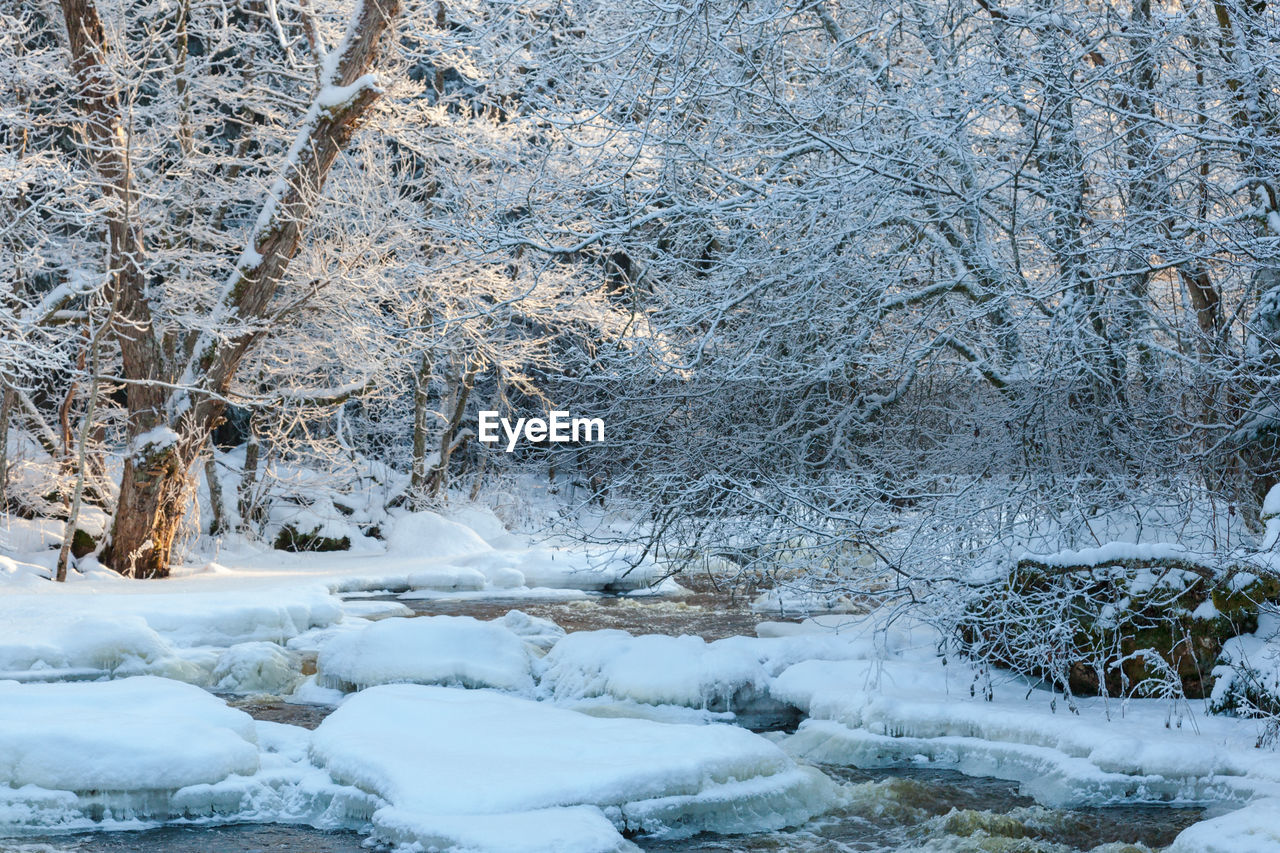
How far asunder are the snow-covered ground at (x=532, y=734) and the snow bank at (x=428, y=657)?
0.06 feet

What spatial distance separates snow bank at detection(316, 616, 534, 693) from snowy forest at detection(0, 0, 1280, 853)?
0.03 m

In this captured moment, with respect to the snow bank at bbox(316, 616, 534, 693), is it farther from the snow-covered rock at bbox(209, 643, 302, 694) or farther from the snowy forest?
the snow-covered rock at bbox(209, 643, 302, 694)

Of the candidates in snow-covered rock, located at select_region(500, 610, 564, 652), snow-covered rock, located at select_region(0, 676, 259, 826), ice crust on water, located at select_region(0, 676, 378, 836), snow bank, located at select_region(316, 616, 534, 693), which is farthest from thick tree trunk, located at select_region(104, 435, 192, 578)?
ice crust on water, located at select_region(0, 676, 378, 836)

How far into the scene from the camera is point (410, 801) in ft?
19.1

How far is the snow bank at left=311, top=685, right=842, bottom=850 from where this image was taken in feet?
18.3

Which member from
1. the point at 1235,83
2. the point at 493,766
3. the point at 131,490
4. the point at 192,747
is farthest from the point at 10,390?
the point at 1235,83

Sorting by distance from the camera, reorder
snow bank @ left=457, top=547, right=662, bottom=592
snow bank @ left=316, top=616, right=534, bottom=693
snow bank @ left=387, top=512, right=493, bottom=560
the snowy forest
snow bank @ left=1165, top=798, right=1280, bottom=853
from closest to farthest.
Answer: snow bank @ left=1165, top=798, right=1280, bottom=853, the snowy forest, snow bank @ left=316, top=616, right=534, bottom=693, snow bank @ left=457, top=547, right=662, bottom=592, snow bank @ left=387, top=512, right=493, bottom=560

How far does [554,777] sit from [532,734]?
2.94 feet

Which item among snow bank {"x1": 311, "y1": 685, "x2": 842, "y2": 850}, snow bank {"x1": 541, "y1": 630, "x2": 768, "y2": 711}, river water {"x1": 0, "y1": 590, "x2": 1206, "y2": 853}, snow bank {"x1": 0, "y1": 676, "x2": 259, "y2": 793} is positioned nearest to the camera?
snow bank {"x1": 311, "y1": 685, "x2": 842, "y2": 850}

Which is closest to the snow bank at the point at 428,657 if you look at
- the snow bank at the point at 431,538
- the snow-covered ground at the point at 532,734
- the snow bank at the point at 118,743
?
the snow-covered ground at the point at 532,734

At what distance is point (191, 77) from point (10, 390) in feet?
15.6

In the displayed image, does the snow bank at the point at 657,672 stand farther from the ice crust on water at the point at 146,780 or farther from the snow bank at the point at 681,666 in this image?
the ice crust on water at the point at 146,780

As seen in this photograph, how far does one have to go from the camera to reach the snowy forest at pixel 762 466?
6340mm

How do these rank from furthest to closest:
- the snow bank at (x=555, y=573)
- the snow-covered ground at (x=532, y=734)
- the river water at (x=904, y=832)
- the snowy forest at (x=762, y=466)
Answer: the snow bank at (x=555, y=573), the snowy forest at (x=762, y=466), the snow-covered ground at (x=532, y=734), the river water at (x=904, y=832)
